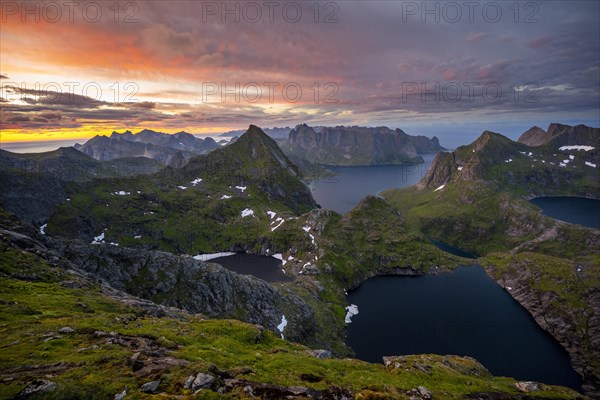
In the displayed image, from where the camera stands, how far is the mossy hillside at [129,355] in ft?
84.8

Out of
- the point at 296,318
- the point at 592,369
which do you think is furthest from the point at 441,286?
the point at 296,318

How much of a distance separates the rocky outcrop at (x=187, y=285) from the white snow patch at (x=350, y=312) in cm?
2536

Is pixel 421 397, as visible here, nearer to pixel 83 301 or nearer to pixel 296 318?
pixel 83 301

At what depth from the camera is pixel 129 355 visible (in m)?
30.9

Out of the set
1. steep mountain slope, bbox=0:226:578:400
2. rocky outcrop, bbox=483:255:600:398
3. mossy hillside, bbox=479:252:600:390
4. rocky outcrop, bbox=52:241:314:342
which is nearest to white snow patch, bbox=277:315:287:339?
rocky outcrop, bbox=52:241:314:342

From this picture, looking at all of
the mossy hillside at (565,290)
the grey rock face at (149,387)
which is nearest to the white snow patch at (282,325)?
the grey rock face at (149,387)

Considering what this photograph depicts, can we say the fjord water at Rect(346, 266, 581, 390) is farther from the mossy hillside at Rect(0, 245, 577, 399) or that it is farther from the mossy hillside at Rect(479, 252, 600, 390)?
the mossy hillside at Rect(0, 245, 577, 399)

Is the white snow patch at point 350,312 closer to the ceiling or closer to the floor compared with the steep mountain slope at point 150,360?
closer to the floor

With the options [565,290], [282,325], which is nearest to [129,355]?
[282,325]

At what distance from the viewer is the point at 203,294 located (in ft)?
319

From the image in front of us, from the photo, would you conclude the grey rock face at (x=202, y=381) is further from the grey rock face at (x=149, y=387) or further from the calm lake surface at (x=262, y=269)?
the calm lake surface at (x=262, y=269)

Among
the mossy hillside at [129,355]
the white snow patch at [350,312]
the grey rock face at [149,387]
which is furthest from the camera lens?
the white snow patch at [350,312]

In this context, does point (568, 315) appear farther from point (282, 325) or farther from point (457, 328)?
point (282, 325)

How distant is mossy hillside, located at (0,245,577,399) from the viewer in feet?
84.8
